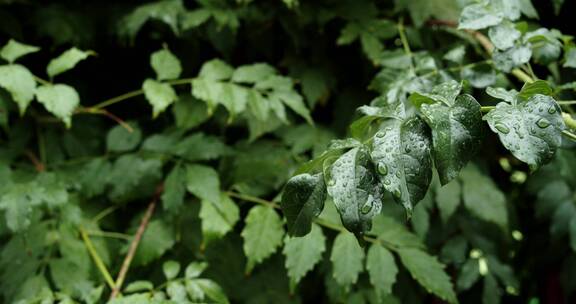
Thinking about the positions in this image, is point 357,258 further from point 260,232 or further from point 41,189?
point 41,189

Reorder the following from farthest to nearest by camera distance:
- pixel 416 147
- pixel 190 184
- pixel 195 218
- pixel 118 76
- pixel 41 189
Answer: pixel 118 76 < pixel 195 218 < pixel 190 184 < pixel 41 189 < pixel 416 147

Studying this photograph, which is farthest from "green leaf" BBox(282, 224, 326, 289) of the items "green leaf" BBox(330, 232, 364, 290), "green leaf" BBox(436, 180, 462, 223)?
"green leaf" BBox(436, 180, 462, 223)

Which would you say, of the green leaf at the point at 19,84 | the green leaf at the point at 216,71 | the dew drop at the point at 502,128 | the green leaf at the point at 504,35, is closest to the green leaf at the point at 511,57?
the green leaf at the point at 504,35

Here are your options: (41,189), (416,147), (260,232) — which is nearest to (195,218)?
(260,232)

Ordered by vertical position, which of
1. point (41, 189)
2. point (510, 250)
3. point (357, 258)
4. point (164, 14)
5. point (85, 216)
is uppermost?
point (164, 14)

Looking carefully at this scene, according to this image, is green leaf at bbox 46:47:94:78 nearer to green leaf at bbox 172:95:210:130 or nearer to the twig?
green leaf at bbox 172:95:210:130

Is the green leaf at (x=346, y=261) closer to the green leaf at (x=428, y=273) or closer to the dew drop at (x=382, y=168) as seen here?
the green leaf at (x=428, y=273)
